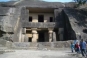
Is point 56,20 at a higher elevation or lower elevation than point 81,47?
higher

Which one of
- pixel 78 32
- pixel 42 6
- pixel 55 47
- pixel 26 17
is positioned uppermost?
pixel 42 6

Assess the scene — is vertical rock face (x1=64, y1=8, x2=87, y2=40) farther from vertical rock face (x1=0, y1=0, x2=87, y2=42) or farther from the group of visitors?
the group of visitors

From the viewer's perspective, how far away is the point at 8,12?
22.0 meters

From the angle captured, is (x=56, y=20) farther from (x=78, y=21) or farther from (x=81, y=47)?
(x=81, y=47)

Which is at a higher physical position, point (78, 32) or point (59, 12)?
point (59, 12)

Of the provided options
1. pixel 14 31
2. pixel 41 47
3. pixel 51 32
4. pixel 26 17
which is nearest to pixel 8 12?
pixel 26 17

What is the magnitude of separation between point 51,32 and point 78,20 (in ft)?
14.5

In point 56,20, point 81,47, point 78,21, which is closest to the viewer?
point 81,47

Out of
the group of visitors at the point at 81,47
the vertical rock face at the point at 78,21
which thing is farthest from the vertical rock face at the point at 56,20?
the group of visitors at the point at 81,47

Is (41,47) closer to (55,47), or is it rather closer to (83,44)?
(55,47)

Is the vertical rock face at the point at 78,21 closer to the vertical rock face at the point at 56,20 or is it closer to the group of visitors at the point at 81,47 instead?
the vertical rock face at the point at 56,20

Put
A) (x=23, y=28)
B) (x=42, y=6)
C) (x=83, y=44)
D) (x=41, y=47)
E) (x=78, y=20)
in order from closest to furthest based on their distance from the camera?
1. (x=83, y=44)
2. (x=41, y=47)
3. (x=78, y=20)
4. (x=23, y=28)
5. (x=42, y=6)

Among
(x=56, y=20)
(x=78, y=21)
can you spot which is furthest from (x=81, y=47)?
(x=56, y=20)

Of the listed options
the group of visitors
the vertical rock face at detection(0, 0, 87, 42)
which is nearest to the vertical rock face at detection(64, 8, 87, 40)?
the vertical rock face at detection(0, 0, 87, 42)
